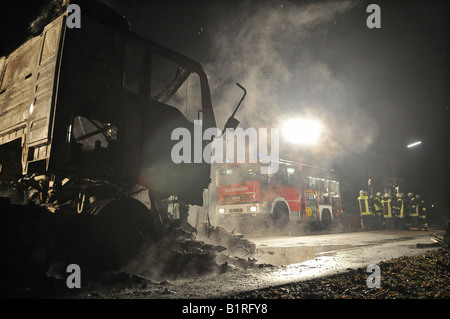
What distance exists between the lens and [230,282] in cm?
344

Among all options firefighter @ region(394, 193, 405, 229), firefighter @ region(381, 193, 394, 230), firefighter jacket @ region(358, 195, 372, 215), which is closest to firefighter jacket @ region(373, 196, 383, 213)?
firefighter @ region(381, 193, 394, 230)

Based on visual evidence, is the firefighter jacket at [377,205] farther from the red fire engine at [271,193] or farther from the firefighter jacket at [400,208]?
the red fire engine at [271,193]

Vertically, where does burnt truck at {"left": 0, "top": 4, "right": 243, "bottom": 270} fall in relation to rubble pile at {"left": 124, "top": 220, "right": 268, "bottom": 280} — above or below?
above

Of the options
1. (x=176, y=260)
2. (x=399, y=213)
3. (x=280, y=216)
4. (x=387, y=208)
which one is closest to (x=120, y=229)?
(x=176, y=260)

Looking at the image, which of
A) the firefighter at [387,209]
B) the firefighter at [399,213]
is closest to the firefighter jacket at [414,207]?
the firefighter at [399,213]

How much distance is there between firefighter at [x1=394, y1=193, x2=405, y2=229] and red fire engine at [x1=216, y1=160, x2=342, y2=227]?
477cm

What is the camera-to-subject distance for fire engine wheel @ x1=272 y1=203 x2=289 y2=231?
12.3m

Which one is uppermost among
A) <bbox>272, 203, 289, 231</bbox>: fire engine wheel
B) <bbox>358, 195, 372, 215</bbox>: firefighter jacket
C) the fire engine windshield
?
the fire engine windshield

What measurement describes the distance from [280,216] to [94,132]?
1004 centimetres

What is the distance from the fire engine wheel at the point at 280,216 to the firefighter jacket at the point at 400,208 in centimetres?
759

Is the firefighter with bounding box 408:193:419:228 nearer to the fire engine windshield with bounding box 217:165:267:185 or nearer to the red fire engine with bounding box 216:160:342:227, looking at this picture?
the red fire engine with bounding box 216:160:342:227

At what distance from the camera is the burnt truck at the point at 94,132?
120 inches

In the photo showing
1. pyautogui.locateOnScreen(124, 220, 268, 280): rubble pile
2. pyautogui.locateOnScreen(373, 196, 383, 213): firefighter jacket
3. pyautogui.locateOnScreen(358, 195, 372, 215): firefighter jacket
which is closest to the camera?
pyautogui.locateOnScreen(124, 220, 268, 280): rubble pile
